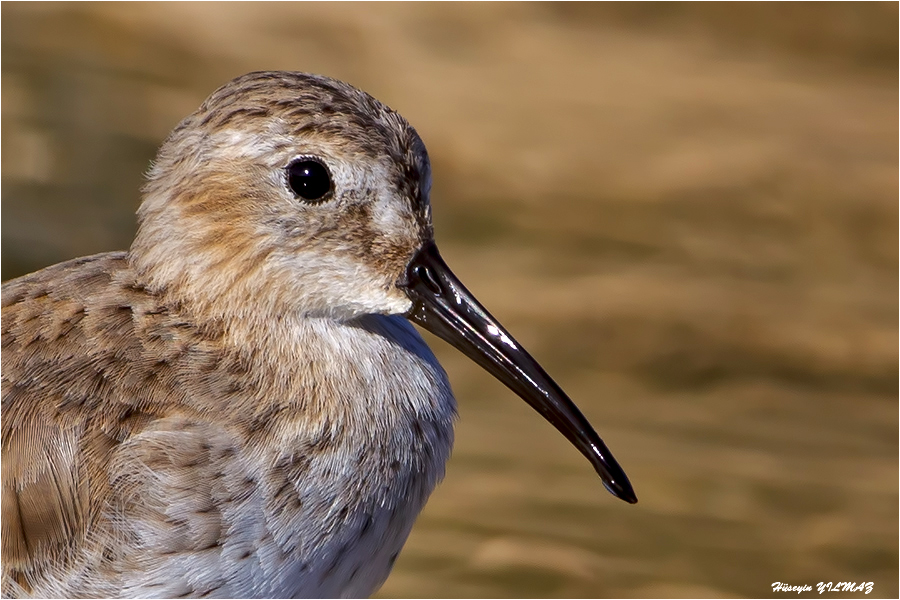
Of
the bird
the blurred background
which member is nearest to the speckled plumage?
the bird

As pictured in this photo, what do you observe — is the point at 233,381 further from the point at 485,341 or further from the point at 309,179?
the point at 485,341

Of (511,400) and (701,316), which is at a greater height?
(701,316)

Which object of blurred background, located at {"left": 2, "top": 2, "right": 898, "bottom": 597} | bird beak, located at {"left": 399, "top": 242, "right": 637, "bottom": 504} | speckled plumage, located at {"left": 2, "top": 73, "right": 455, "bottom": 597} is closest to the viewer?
speckled plumage, located at {"left": 2, "top": 73, "right": 455, "bottom": 597}

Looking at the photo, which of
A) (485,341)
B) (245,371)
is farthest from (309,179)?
(485,341)

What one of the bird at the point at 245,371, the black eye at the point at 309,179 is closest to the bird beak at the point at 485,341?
the bird at the point at 245,371

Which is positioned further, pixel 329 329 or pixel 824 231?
pixel 824 231

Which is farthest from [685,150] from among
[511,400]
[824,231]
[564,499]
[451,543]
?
[451,543]

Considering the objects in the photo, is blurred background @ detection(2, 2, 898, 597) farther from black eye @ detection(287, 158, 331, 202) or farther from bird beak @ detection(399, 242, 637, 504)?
black eye @ detection(287, 158, 331, 202)

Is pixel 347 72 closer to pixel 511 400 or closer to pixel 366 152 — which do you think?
pixel 511 400
